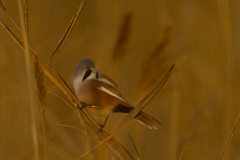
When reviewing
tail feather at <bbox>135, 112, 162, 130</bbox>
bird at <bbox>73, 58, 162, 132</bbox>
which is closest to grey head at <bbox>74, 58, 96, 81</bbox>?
bird at <bbox>73, 58, 162, 132</bbox>

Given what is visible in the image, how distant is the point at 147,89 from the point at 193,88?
0.73 m

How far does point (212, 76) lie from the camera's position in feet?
4.72

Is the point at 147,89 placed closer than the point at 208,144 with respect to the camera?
Yes

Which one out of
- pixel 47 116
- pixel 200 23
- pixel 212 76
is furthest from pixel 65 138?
pixel 200 23

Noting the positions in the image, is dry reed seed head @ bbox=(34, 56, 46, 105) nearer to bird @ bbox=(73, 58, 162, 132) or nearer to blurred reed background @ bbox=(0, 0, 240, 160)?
blurred reed background @ bbox=(0, 0, 240, 160)

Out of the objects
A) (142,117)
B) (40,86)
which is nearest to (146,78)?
(142,117)

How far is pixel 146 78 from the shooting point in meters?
0.88

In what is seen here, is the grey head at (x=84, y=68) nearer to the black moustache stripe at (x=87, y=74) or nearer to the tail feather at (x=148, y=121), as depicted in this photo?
the black moustache stripe at (x=87, y=74)

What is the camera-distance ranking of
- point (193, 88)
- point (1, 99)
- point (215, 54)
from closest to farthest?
point (1, 99)
point (193, 88)
point (215, 54)

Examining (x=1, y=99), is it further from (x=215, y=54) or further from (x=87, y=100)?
(x=215, y=54)

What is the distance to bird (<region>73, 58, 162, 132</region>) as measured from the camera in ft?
2.89

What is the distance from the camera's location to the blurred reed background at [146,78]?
0.98 metres

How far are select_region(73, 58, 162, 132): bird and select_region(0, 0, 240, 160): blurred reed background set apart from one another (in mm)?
36

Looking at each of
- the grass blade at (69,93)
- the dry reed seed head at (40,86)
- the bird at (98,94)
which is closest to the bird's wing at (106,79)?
the bird at (98,94)
